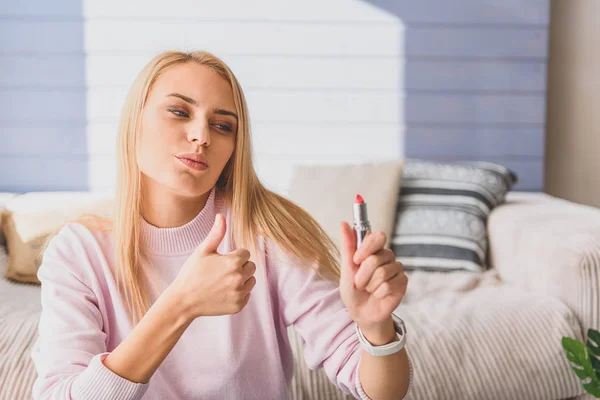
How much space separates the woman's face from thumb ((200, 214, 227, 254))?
0.19 m

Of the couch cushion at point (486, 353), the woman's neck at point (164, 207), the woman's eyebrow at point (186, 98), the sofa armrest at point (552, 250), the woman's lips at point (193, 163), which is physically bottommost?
the couch cushion at point (486, 353)

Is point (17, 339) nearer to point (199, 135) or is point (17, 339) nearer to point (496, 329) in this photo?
point (199, 135)

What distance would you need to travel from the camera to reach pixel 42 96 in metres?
2.82

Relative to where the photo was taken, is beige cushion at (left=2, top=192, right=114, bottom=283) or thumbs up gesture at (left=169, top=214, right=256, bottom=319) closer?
thumbs up gesture at (left=169, top=214, right=256, bottom=319)

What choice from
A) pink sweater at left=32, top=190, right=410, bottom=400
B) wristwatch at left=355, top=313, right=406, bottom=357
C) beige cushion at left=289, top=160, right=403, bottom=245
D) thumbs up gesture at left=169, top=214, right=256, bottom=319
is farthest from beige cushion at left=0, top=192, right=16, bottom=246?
wristwatch at left=355, top=313, right=406, bottom=357

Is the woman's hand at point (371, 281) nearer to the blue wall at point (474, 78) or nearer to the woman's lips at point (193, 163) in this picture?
the woman's lips at point (193, 163)

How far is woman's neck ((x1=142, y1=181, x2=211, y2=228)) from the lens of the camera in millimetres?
1150

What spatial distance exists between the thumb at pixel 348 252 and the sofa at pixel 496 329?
737 millimetres

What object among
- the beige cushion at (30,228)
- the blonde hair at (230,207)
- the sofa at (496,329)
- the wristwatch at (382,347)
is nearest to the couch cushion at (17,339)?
the sofa at (496,329)

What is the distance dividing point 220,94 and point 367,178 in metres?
1.36

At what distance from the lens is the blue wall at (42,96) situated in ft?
9.14

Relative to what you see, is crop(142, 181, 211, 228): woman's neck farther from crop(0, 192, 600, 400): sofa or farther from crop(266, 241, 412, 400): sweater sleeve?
crop(0, 192, 600, 400): sofa

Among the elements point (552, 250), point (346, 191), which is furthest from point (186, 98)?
point (346, 191)

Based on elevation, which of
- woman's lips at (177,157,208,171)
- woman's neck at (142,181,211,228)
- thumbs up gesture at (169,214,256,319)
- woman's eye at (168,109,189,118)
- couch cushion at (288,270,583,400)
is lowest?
couch cushion at (288,270,583,400)
